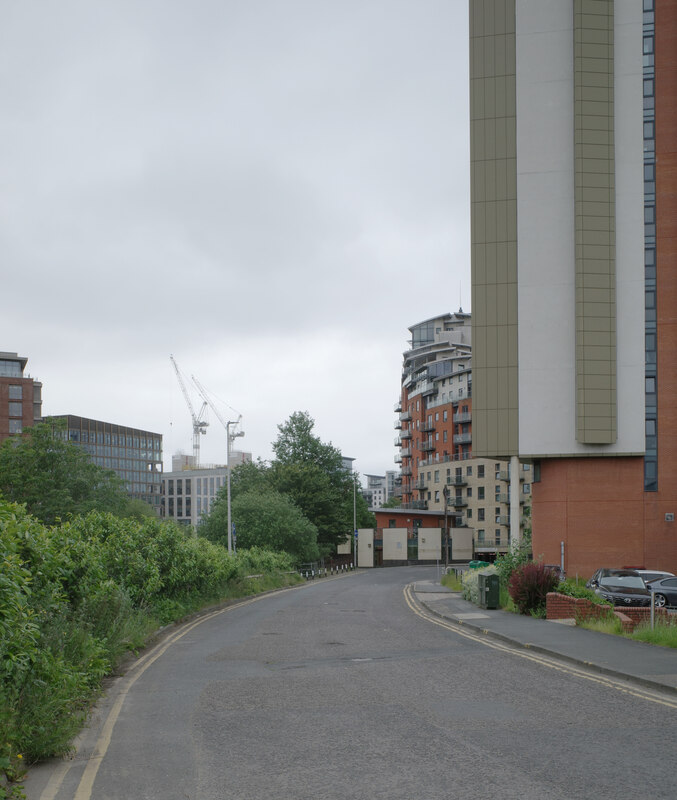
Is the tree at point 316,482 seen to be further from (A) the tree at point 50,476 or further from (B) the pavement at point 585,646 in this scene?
(B) the pavement at point 585,646

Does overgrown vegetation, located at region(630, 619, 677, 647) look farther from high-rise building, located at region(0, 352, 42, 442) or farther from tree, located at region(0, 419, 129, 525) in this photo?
high-rise building, located at region(0, 352, 42, 442)

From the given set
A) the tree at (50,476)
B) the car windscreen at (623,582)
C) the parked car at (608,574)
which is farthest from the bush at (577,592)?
the tree at (50,476)

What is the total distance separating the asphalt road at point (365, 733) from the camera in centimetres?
732

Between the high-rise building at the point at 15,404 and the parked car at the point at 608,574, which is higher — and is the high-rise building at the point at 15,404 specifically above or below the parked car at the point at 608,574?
above

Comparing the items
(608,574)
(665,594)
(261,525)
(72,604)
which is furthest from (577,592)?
(261,525)

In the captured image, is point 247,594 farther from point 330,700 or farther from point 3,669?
point 3,669

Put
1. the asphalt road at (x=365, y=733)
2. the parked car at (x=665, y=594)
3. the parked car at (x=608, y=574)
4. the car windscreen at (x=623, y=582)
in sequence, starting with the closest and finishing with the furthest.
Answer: the asphalt road at (x=365, y=733)
the car windscreen at (x=623, y=582)
the parked car at (x=665, y=594)
the parked car at (x=608, y=574)

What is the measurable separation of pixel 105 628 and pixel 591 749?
9800 millimetres

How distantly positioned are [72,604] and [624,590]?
18651 millimetres

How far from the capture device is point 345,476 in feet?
359

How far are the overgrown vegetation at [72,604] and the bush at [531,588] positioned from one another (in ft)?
32.4

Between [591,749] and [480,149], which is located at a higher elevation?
[480,149]

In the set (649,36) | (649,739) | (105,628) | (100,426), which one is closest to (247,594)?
(105,628)

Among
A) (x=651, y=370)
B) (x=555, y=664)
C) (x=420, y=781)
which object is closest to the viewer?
(x=420, y=781)
